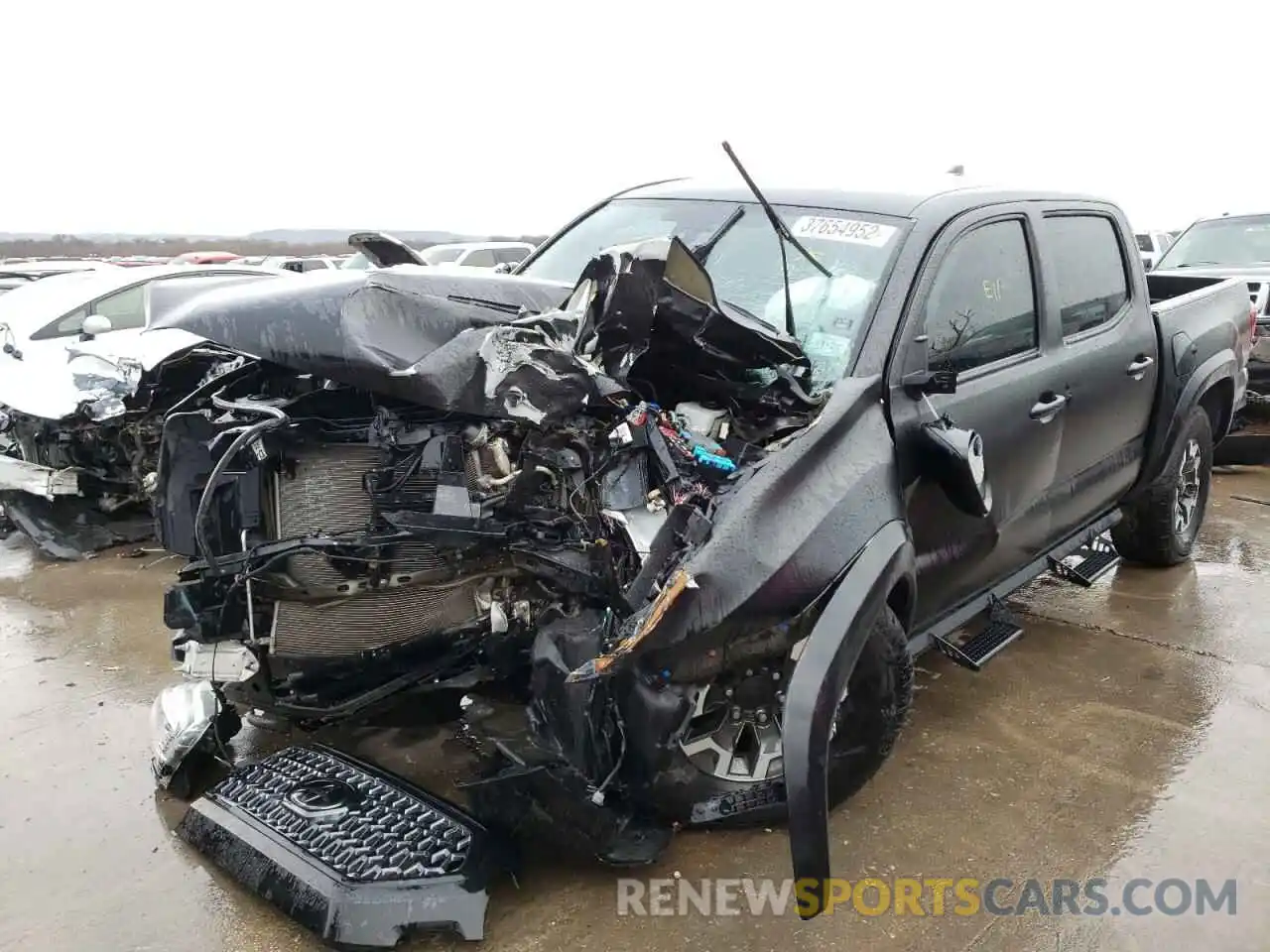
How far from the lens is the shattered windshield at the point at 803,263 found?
3145mm

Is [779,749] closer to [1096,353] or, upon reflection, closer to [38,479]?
[1096,353]

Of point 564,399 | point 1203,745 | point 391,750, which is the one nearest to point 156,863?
point 391,750

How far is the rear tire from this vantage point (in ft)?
16.9

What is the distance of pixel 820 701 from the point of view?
2.31 m

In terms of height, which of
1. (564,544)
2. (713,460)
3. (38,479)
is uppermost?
(713,460)

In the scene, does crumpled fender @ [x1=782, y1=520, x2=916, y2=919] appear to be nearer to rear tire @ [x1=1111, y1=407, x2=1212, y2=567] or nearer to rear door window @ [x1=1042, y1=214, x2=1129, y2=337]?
rear door window @ [x1=1042, y1=214, x2=1129, y2=337]

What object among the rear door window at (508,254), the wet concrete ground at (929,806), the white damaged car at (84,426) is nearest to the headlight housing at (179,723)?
the wet concrete ground at (929,806)

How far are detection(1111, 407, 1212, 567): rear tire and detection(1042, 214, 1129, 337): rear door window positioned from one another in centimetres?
106

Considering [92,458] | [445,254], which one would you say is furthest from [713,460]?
[445,254]

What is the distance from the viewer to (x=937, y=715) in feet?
12.4

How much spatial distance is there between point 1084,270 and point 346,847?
3.64 m

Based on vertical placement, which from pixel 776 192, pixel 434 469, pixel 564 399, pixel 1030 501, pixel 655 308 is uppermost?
pixel 776 192

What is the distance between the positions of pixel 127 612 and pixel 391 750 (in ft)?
7.34

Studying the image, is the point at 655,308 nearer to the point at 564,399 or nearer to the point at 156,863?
the point at 564,399
